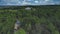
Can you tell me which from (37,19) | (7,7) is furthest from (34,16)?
(7,7)

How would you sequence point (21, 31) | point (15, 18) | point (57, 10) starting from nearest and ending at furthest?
point (21, 31) → point (15, 18) → point (57, 10)

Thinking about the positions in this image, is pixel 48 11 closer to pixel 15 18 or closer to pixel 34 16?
pixel 34 16

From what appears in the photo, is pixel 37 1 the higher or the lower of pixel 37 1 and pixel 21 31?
the higher

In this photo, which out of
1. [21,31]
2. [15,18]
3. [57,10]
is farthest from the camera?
[57,10]

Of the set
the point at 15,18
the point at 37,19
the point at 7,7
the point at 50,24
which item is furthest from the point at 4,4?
the point at 50,24

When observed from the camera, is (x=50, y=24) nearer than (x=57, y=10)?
Yes

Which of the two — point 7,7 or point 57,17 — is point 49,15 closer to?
point 57,17
